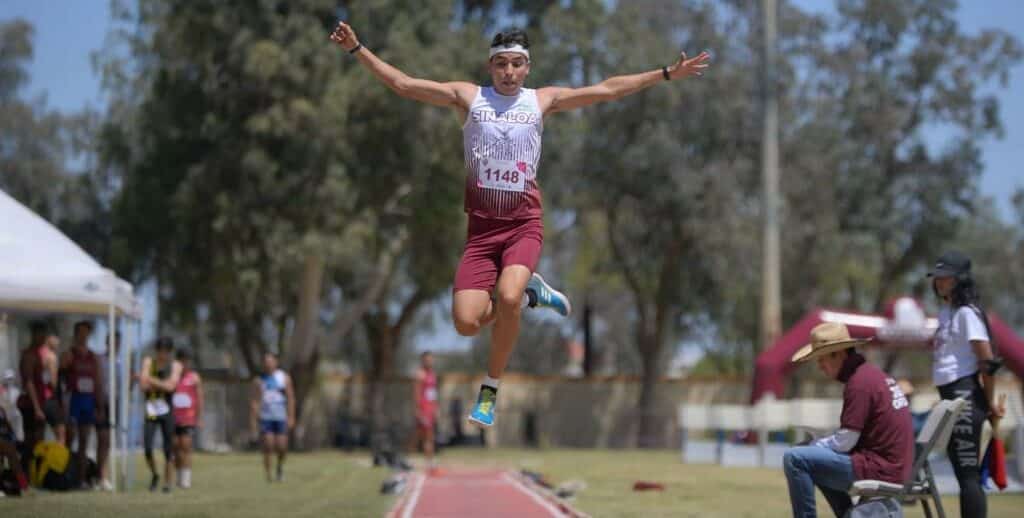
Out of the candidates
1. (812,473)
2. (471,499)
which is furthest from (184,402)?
(812,473)

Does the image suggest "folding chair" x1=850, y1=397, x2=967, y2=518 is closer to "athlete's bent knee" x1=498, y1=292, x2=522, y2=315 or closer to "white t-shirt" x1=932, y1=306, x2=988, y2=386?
"white t-shirt" x1=932, y1=306, x2=988, y2=386

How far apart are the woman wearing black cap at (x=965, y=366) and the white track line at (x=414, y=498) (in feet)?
17.4

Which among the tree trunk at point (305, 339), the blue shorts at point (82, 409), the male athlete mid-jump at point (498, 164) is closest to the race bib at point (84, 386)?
the blue shorts at point (82, 409)

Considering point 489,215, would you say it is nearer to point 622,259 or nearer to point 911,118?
point 622,259

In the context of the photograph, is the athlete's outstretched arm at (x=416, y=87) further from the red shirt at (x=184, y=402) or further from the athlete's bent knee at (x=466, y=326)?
the red shirt at (x=184, y=402)

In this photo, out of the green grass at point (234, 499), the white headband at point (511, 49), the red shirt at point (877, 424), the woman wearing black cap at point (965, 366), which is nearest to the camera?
the red shirt at point (877, 424)

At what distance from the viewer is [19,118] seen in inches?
2004

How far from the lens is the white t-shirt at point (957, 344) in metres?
10.4

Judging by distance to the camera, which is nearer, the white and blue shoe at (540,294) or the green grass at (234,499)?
the white and blue shoe at (540,294)

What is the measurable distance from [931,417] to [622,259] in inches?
1481

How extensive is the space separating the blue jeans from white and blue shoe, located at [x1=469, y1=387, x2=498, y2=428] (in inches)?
80.5

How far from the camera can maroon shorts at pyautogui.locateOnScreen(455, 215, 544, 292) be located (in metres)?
9.75

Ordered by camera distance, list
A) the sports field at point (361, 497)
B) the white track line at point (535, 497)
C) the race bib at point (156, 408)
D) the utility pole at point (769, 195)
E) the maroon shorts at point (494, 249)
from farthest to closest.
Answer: the utility pole at point (769, 195) → the race bib at point (156, 408) → the white track line at point (535, 497) → the sports field at point (361, 497) → the maroon shorts at point (494, 249)

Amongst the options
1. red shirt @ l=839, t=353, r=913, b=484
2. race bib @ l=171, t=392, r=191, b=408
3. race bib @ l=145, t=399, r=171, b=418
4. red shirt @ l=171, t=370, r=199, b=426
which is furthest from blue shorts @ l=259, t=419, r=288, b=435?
red shirt @ l=839, t=353, r=913, b=484
